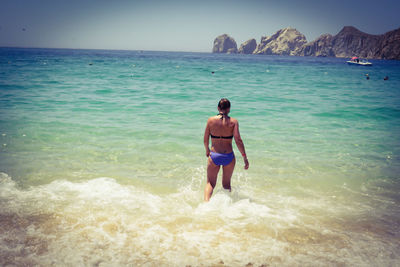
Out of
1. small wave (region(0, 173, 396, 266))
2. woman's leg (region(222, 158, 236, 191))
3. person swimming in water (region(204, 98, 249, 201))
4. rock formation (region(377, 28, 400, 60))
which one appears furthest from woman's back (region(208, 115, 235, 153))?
rock formation (region(377, 28, 400, 60))

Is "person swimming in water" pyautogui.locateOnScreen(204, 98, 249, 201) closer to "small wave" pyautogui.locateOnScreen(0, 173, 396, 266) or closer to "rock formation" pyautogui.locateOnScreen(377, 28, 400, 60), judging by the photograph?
"small wave" pyautogui.locateOnScreen(0, 173, 396, 266)

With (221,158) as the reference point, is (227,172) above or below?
below

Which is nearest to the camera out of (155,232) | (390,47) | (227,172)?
(155,232)

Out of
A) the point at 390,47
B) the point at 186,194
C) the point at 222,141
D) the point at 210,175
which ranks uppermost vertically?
the point at 390,47

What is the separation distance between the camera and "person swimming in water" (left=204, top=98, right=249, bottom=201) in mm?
4668

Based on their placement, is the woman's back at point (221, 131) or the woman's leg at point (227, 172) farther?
the woman's leg at point (227, 172)

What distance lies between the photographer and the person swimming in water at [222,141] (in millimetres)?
4668

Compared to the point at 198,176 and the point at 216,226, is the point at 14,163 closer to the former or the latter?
the point at 198,176

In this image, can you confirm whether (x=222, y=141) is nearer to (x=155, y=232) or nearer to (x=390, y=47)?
(x=155, y=232)

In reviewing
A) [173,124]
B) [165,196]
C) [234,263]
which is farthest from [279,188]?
[173,124]

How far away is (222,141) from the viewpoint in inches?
190

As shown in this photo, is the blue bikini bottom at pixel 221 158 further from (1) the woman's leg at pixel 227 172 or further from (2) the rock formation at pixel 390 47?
(2) the rock formation at pixel 390 47

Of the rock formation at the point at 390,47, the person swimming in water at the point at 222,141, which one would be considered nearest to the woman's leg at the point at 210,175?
the person swimming in water at the point at 222,141

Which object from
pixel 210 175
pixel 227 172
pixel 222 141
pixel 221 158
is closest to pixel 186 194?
pixel 210 175
